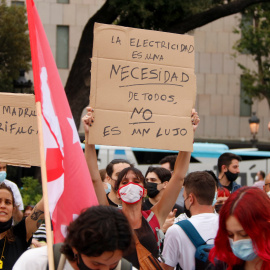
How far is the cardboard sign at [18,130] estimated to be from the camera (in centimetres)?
567

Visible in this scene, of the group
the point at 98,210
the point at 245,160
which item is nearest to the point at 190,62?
the point at 98,210

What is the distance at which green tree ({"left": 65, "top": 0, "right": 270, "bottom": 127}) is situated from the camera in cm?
1388

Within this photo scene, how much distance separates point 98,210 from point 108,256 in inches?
9.2

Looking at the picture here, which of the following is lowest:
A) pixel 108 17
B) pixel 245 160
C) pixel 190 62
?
pixel 245 160

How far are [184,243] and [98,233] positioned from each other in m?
1.51

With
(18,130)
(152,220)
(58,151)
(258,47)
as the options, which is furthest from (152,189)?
(258,47)

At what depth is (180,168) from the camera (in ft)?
16.3

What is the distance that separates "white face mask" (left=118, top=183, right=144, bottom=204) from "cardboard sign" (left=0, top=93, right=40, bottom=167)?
1226mm

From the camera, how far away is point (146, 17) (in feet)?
45.5

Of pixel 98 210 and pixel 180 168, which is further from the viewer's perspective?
pixel 180 168

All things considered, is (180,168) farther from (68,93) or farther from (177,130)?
(68,93)

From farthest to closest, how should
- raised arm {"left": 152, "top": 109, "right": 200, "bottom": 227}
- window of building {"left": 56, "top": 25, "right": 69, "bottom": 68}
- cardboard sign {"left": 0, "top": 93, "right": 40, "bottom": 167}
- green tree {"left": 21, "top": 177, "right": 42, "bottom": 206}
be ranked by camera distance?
1. window of building {"left": 56, "top": 25, "right": 69, "bottom": 68}
2. green tree {"left": 21, "top": 177, "right": 42, "bottom": 206}
3. cardboard sign {"left": 0, "top": 93, "right": 40, "bottom": 167}
4. raised arm {"left": 152, "top": 109, "right": 200, "bottom": 227}

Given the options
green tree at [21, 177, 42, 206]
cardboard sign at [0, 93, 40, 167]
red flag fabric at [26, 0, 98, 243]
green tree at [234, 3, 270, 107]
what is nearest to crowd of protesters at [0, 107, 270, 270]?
red flag fabric at [26, 0, 98, 243]

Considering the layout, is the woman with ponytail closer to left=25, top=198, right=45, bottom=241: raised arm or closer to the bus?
left=25, top=198, right=45, bottom=241: raised arm
